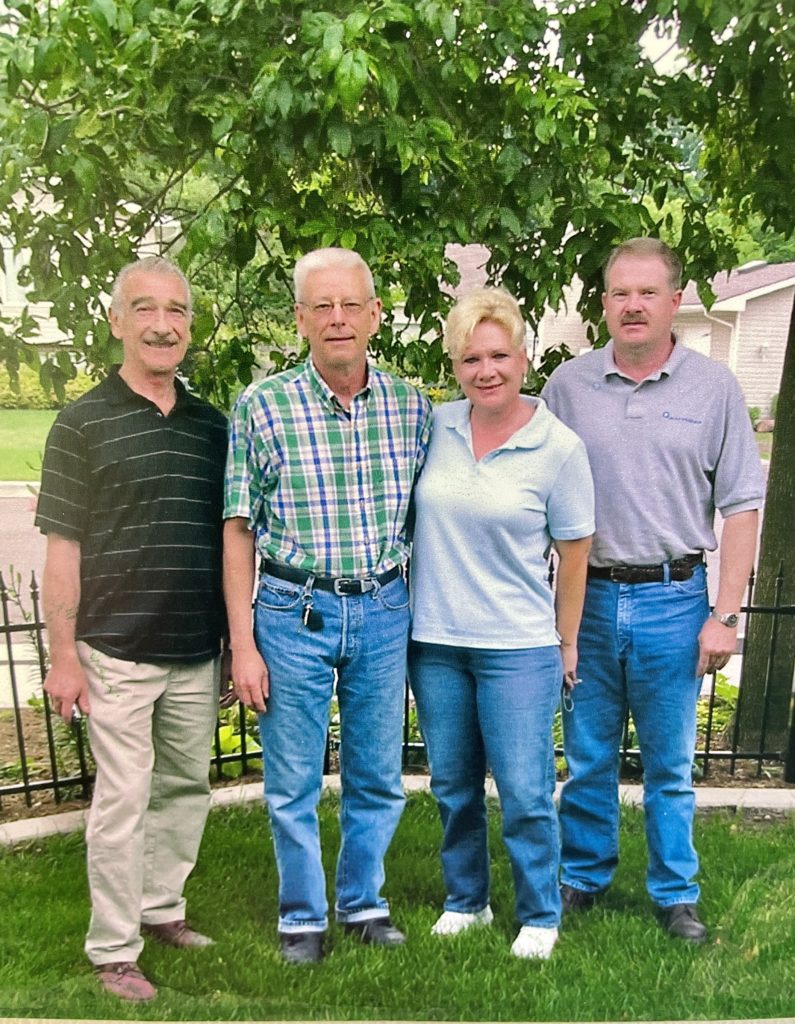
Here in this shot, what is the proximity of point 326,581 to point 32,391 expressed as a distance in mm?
781

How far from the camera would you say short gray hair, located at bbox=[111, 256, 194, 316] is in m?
2.05

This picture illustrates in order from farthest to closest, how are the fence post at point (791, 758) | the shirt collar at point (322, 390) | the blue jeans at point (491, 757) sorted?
1. the fence post at point (791, 758)
2. the blue jeans at point (491, 757)
3. the shirt collar at point (322, 390)

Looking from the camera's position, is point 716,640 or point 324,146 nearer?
point 324,146

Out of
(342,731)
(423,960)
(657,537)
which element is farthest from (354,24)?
(423,960)

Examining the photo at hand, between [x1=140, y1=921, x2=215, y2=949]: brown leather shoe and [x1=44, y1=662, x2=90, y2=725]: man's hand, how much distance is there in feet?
1.94

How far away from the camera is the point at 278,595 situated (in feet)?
6.98

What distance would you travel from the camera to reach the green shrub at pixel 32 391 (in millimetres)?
2174

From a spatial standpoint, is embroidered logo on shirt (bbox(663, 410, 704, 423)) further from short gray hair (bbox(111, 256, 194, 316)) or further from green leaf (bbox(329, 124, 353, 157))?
short gray hair (bbox(111, 256, 194, 316))

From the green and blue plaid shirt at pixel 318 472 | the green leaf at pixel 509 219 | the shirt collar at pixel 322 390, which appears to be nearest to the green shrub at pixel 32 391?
the green and blue plaid shirt at pixel 318 472

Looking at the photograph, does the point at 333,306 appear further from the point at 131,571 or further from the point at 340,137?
the point at 131,571

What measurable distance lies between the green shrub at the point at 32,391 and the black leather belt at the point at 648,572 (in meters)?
1.25

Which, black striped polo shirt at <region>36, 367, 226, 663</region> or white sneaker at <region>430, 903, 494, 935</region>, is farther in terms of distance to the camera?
white sneaker at <region>430, 903, 494, 935</region>

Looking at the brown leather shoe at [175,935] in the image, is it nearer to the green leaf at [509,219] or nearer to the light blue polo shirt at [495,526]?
the light blue polo shirt at [495,526]

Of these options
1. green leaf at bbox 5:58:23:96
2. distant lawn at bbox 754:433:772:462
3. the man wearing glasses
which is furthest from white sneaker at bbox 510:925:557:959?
green leaf at bbox 5:58:23:96
